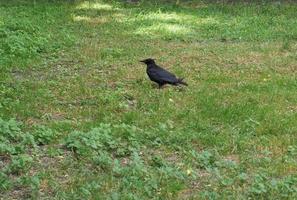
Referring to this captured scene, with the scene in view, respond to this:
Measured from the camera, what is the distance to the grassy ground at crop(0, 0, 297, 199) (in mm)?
6184

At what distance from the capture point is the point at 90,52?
45.1ft

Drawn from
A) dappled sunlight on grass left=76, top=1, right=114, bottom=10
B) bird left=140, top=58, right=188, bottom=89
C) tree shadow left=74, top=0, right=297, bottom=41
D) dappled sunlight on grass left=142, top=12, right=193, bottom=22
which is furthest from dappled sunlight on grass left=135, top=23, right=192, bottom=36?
bird left=140, top=58, right=188, bottom=89

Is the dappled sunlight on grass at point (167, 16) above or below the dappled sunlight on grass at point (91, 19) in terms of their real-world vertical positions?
above

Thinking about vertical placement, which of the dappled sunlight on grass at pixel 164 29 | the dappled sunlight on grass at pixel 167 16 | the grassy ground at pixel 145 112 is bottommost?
the dappled sunlight on grass at pixel 167 16

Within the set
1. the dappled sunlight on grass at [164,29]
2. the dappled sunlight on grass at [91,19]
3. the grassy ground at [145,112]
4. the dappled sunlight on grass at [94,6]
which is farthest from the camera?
the dappled sunlight on grass at [94,6]

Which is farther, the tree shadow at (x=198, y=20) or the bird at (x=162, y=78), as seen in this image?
the tree shadow at (x=198, y=20)

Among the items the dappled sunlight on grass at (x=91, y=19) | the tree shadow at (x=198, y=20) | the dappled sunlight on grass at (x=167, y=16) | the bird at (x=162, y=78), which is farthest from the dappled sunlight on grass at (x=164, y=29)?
the bird at (x=162, y=78)

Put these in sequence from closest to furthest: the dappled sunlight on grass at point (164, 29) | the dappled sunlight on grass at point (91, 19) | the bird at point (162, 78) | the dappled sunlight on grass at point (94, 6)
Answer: the bird at point (162, 78) < the dappled sunlight on grass at point (164, 29) < the dappled sunlight on grass at point (91, 19) < the dappled sunlight on grass at point (94, 6)

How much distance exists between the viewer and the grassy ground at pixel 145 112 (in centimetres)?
618

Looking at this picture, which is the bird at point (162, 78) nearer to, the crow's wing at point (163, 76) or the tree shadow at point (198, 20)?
the crow's wing at point (163, 76)

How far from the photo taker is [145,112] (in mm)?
9055

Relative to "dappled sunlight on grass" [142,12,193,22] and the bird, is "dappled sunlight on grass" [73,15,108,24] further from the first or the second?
the bird

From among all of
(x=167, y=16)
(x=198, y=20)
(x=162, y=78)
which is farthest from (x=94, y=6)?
(x=162, y=78)

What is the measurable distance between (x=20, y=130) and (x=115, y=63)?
200 inches
